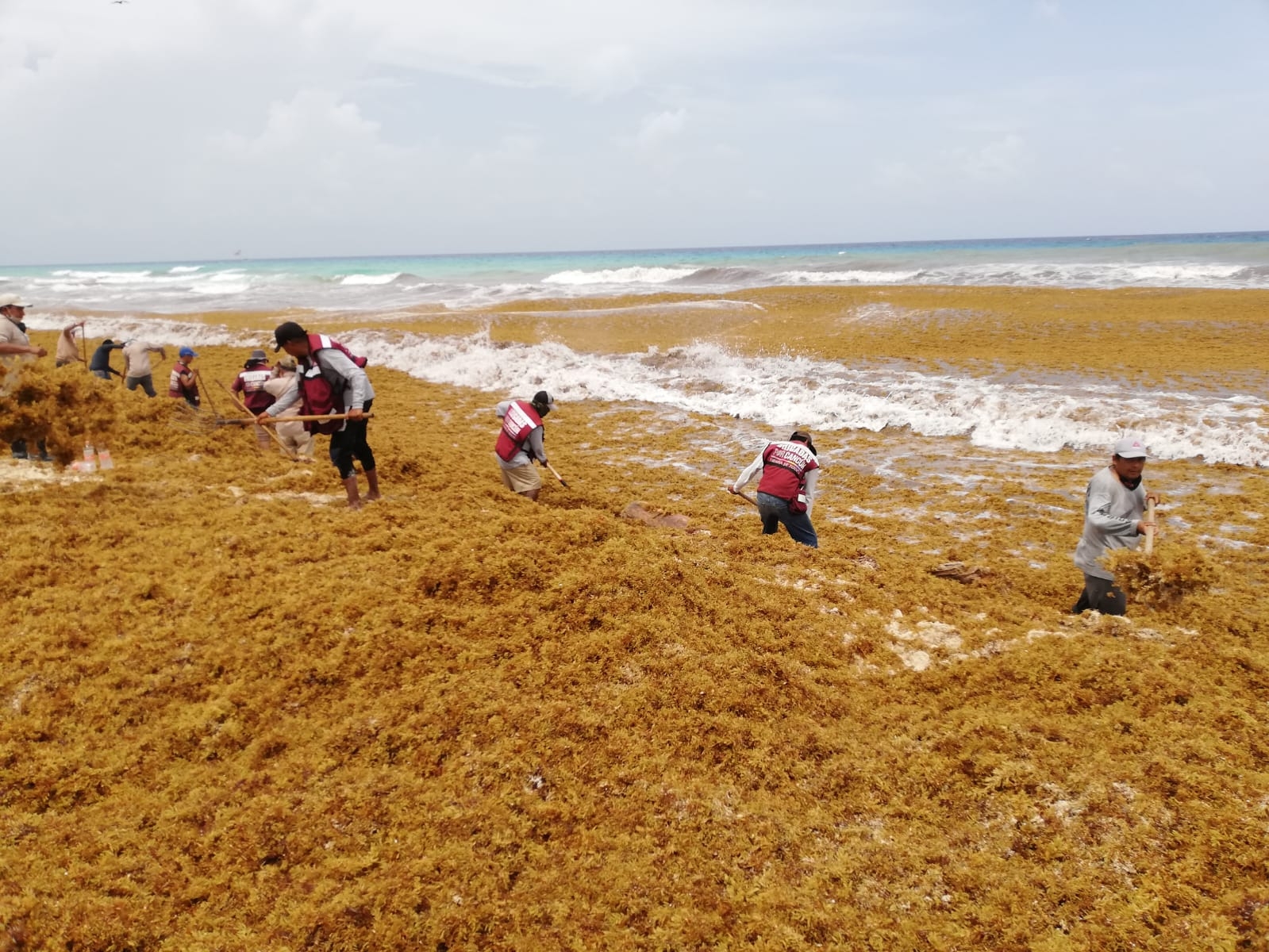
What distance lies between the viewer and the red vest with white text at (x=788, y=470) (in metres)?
6.52

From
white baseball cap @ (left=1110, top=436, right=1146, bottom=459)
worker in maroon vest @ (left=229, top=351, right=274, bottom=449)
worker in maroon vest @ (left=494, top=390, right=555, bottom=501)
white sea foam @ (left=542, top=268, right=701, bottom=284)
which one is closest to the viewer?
white baseball cap @ (left=1110, top=436, right=1146, bottom=459)

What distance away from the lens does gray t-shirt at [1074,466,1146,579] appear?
17.3 feet

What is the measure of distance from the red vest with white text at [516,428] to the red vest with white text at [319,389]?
1.57m

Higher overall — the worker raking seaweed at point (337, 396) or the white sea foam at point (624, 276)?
the white sea foam at point (624, 276)

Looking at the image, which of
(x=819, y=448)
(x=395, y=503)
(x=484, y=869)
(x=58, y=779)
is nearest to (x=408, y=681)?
(x=484, y=869)

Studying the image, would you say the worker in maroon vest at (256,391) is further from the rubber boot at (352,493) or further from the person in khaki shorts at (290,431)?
the rubber boot at (352,493)

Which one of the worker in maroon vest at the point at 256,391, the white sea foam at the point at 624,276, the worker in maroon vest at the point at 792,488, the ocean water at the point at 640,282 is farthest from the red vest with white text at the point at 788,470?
the white sea foam at the point at 624,276

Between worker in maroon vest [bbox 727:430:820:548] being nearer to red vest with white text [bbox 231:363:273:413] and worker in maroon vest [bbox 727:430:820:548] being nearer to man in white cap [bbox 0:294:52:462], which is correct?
red vest with white text [bbox 231:363:273:413]

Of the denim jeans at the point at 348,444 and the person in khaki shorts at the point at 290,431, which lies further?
the person in khaki shorts at the point at 290,431

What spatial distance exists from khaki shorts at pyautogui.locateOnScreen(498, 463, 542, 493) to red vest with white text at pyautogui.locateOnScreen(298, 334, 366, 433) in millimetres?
1833

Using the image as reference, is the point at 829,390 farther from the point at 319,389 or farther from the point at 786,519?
the point at 319,389

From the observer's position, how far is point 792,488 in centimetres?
651

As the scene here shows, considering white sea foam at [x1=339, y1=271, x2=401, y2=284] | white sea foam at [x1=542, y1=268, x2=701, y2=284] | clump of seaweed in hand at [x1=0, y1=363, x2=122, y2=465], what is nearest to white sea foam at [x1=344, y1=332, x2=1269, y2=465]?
clump of seaweed in hand at [x1=0, y1=363, x2=122, y2=465]

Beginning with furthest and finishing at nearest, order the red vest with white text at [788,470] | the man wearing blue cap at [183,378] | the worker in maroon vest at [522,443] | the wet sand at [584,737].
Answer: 1. the man wearing blue cap at [183,378]
2. the worker in maroon vest at [522,443]
3. the red vest with white text at [788,470]
4. the wet sand at [584,737]
